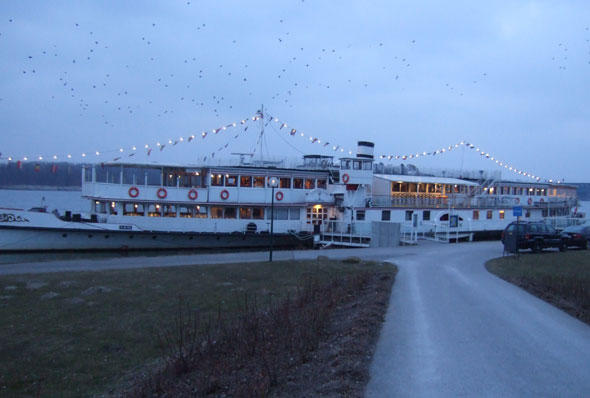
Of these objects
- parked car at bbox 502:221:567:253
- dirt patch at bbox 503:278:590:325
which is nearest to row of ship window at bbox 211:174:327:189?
parked car at bbox 502:221:567:253

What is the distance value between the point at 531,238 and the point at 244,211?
17.6 m

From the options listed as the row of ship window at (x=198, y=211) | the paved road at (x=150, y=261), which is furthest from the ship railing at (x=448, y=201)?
the paved road at (x=150, y=261)

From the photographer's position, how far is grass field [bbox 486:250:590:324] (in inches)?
450

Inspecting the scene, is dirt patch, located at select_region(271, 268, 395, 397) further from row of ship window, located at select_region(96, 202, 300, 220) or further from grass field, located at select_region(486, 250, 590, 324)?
row of ship window, located at select_region(96, 202, 300, 220)

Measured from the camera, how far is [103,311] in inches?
470

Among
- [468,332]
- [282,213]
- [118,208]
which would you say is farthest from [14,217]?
[468,332]

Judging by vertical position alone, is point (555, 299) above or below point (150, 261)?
above

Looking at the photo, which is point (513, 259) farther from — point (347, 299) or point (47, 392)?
→ point (47, 392)

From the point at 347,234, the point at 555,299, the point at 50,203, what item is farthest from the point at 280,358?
the point at 50,203

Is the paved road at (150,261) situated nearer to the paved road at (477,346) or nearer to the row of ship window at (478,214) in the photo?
the paved road at (477,346)

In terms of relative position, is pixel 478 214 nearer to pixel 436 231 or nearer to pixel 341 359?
pixel 436 231

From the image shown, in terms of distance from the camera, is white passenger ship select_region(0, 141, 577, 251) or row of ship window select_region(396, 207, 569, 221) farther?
row of ship window select_region(396, 207, 569, 221)

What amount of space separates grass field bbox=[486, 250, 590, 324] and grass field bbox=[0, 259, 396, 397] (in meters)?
5.07

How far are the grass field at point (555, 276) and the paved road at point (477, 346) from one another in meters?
0.54
